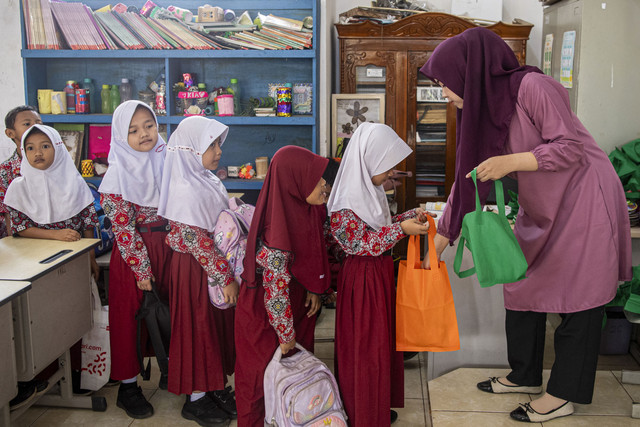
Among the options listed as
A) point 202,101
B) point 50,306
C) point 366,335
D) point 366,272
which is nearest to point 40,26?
point 202,101

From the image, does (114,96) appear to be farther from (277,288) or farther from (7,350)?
(277,288)

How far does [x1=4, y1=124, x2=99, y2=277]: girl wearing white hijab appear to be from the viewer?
2.61 meters

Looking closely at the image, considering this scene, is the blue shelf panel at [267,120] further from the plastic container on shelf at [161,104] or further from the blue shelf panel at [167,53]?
the blue shelf panel at [167,53]

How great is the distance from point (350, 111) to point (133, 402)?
8.47ft

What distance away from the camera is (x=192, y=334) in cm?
248

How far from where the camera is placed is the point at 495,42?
77.7 inches

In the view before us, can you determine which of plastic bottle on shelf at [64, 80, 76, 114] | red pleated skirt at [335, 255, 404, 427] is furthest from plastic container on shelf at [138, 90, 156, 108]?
red pleated skirt at [335, 255, 404, 427]

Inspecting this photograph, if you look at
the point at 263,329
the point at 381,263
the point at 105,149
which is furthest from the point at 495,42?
the point at 105,149

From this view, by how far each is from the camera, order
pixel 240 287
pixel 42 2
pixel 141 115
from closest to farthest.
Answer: pixel 240 287, pixel 141 115, pixel 42 2

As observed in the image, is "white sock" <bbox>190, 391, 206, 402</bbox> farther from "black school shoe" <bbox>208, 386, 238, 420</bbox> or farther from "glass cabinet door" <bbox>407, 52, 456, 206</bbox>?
"glass cabinet door" <bbox>407, 52, 456, 206</bbox>

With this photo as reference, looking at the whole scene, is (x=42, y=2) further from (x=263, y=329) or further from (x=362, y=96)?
(x=263, y=329)

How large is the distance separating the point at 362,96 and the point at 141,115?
7.11 ft

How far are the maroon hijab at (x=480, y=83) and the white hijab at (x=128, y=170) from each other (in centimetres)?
124

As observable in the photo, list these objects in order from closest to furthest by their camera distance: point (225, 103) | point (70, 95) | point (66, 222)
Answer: point (66, 222)
point (225, 103)
point (70, 95)
